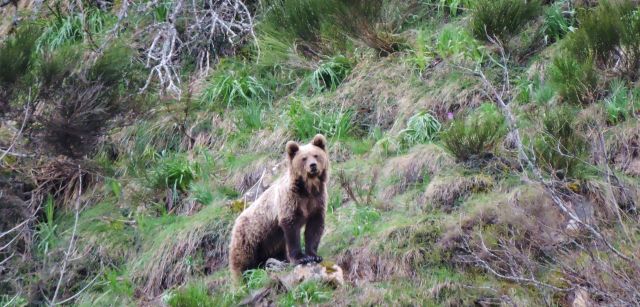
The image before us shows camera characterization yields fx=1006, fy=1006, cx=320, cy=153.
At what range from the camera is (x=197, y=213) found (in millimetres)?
9336

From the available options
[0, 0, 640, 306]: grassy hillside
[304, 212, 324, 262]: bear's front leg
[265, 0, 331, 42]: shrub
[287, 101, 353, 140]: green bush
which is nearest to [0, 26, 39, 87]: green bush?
[0, 0, 640, 306]: grassy hillside

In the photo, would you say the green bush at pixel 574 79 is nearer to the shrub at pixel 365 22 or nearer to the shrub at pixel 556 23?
the shrub at pixel 556 23

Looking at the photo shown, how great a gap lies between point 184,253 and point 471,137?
270 cm

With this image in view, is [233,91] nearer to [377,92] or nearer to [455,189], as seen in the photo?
[377,92]

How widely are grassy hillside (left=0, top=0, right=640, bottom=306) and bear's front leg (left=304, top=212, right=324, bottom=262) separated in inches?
13.6

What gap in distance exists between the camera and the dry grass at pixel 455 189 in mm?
8266

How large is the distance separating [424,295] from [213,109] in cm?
441

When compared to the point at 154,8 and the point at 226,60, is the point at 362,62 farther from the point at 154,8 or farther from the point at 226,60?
the point at 154,8

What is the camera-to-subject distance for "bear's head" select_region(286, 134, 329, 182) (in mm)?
7344

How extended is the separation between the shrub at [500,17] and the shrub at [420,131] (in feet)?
3.34

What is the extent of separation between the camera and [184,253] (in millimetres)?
8852

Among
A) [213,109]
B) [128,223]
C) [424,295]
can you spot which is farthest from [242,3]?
[424,295]

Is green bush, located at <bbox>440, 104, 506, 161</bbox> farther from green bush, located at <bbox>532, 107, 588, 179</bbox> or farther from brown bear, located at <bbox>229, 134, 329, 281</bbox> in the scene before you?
brown bear, located at <bbox>229, 134, 329, 281</bbox>

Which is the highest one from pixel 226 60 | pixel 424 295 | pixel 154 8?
pixel 154 8
